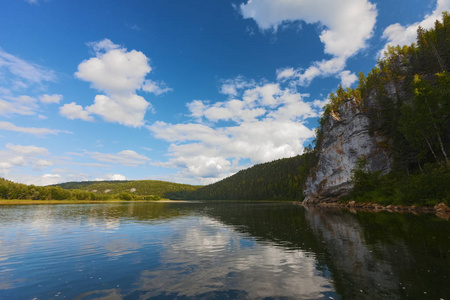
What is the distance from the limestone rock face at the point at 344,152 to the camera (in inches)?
3228

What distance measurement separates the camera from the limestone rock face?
81988mm

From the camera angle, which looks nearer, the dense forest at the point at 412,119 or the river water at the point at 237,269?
the river water at the point at 237,269

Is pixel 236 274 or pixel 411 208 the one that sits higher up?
pixel 411 208

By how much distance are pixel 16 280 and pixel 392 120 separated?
310ft

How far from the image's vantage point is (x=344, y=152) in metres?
91.3

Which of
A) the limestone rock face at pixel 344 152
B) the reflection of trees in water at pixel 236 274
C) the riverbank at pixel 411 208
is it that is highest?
the limestone rock face at pixel 344 152

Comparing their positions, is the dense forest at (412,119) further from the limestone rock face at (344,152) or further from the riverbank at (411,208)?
the limestone rock face at (344,152)


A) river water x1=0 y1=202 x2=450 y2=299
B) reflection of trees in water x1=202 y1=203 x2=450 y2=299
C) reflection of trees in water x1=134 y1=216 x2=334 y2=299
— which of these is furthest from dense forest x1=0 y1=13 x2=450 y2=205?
reflection of trees in water x1=134 y1=216 x2=334 y2=299

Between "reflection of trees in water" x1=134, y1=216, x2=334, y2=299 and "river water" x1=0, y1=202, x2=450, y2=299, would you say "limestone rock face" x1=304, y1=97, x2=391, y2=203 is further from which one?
"reflection of trees in water" x1=134, y1=216, x2=334, y2=299

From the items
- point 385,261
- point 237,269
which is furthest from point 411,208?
point 237,269

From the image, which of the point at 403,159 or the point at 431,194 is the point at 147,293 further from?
the point at 403,159

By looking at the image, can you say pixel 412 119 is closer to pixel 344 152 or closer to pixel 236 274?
pixel 344 152

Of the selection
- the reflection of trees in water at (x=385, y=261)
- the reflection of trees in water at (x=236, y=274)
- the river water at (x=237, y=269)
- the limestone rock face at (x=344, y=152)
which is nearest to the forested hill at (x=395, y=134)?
the limestone rock face at (x=344, y=152)

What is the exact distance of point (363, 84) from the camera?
111 m
